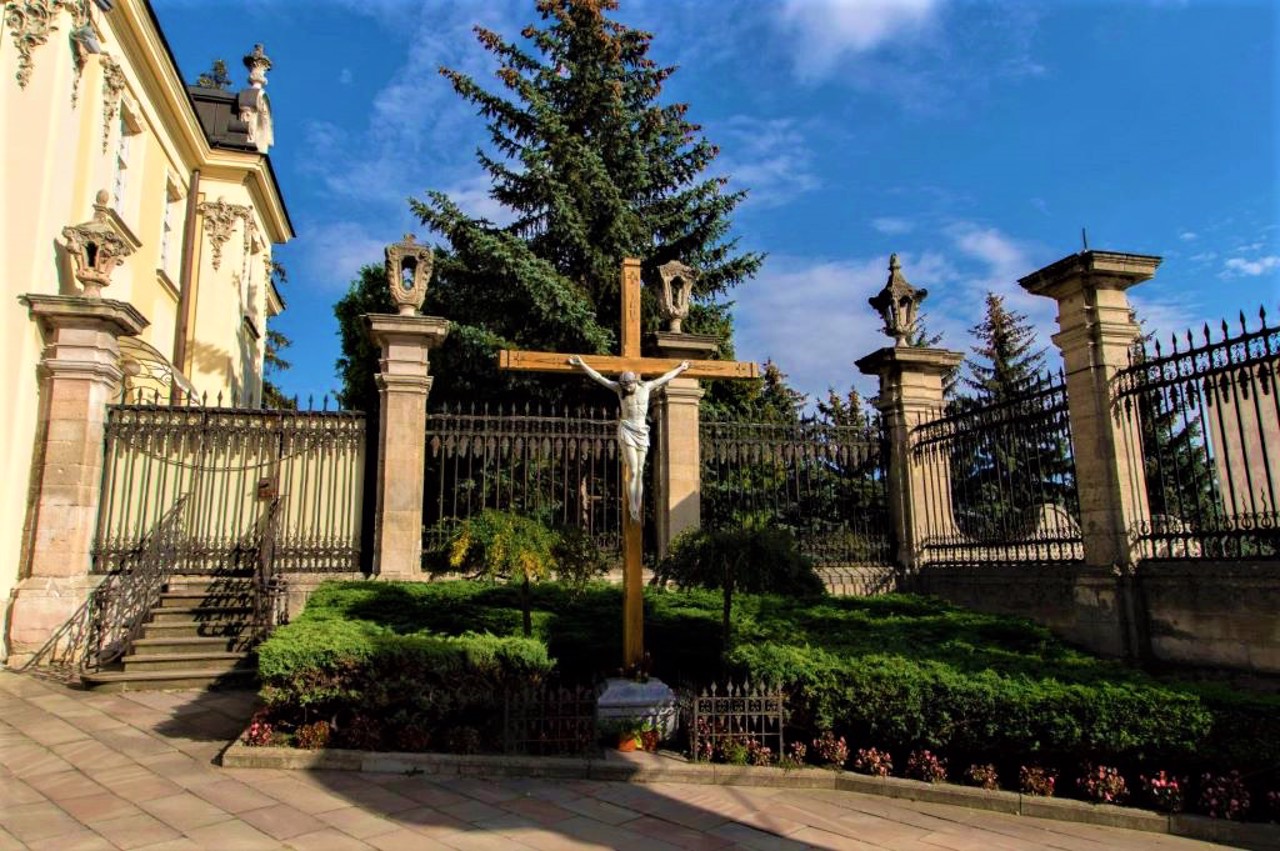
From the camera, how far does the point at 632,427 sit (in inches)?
281

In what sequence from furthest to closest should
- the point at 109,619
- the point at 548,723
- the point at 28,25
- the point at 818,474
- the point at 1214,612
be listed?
1. the point at 818,474
2. the point at 28,25
3. the point at 109,619
4. the point at 1214,612
5. the point at 548,723

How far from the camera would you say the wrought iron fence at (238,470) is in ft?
35.6

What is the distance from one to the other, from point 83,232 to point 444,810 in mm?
9854

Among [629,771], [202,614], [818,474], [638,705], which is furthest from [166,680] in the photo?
[818,474]

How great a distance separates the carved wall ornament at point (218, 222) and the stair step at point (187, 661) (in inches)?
471

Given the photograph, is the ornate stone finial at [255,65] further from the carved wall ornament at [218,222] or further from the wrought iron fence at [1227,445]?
the wrought iron fence at [1227,445]

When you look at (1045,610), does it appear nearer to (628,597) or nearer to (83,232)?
(628,597)

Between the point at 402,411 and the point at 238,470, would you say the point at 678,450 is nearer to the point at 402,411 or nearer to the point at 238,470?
the point at 402,411

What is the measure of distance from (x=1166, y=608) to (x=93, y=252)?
13.7 meters

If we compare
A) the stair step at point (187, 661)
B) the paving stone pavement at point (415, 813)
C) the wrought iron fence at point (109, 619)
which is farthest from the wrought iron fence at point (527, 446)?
the paving stone pavement at point (415, 813)

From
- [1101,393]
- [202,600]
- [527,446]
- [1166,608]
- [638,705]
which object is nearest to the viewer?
[638,705]

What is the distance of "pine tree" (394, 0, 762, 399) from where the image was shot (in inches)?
623

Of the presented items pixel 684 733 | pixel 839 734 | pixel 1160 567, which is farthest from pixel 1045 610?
pixel 684 733

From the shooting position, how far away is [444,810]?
516 cm
